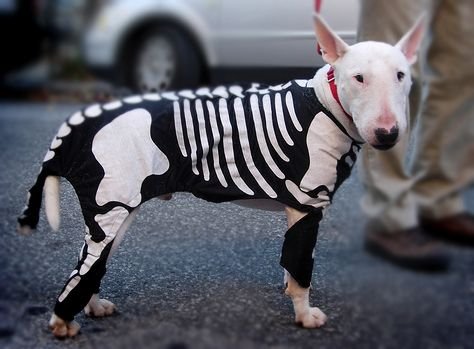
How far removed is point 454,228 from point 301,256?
0.30m

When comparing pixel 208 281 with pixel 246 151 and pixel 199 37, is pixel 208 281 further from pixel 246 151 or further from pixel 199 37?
pixel 199 37

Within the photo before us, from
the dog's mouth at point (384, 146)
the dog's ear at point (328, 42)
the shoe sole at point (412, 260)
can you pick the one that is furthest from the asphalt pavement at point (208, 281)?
the dog's ear at point (328, 42)

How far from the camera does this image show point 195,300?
5.56 feet

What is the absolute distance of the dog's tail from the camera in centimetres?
154

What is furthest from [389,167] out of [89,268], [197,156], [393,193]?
[89,268]

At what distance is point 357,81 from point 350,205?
0.78 feet

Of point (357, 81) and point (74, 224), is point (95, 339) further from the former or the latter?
point (357, 81)

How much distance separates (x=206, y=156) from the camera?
5.12 feet

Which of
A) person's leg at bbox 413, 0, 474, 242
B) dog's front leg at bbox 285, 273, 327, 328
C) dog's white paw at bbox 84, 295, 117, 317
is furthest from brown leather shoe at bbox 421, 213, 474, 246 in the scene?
dog's white paw at bbox 84, 295, 117, 317

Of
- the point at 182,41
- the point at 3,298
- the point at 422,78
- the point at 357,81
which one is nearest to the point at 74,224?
the point at 3,298

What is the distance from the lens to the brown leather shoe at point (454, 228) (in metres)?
1.52

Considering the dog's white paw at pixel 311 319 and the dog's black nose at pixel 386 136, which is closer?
the dog's black nose at pixel 386 136

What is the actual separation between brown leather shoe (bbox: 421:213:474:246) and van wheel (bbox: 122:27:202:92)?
1.73 feet

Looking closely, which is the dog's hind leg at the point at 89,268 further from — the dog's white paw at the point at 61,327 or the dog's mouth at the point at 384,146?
the dog's mouth at the point at 384,146
